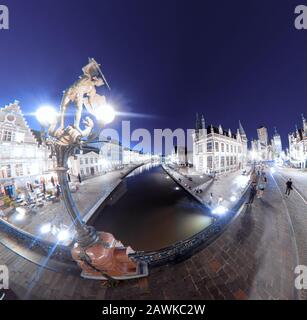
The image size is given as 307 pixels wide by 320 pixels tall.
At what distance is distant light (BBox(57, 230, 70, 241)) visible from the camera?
5.47 metres

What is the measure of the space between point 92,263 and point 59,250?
4.82ft

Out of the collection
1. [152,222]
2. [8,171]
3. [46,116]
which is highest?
[46,116]

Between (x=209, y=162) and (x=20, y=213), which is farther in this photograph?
(x=209, y=162)

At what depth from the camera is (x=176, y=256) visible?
313 centimetres

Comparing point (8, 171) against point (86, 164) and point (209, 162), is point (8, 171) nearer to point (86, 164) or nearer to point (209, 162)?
point (86, 164)

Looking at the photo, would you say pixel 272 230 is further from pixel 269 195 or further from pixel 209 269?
pixel 269 195

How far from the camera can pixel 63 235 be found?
18.5 ft

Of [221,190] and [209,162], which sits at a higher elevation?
[209,162]

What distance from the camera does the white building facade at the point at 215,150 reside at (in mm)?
21156

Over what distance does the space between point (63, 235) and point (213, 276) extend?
21.1ft

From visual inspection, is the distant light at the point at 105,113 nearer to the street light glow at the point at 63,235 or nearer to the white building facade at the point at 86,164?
the street light glow at the point at 63,235

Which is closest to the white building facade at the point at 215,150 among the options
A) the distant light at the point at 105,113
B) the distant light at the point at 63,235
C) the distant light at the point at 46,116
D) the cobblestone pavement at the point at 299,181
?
the cobblestone pavement at the point at 299,181

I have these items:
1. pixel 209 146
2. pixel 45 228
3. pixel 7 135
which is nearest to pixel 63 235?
pixel 45 228

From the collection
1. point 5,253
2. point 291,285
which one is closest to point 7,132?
point 5,253
